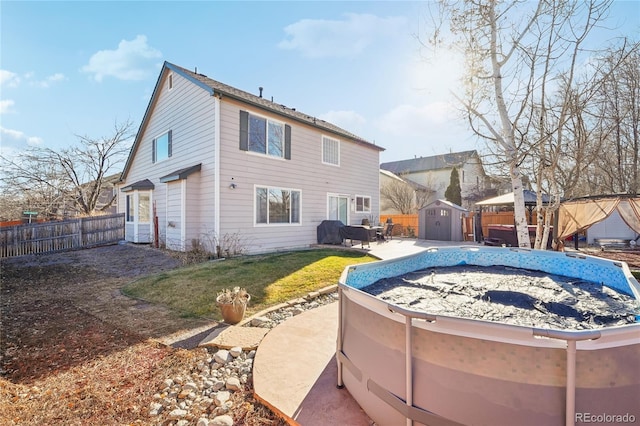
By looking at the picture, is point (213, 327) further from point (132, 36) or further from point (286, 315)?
point (132, 36)

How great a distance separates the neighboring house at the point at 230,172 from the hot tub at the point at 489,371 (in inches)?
314

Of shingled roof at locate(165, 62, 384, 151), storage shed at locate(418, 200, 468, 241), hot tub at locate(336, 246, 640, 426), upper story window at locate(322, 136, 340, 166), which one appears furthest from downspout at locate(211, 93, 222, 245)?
storage shed at locate(418, 200, 468, 241)

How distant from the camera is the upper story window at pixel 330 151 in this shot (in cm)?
1290

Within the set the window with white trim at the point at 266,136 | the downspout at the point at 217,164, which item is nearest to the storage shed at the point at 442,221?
the window with white trim at the point at 266,136

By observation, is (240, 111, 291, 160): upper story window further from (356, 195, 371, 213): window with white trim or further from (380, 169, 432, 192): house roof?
(380, 169, 432, 192): house roof

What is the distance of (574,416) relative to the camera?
57.3 inches

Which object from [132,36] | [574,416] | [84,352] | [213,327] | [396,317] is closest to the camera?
[574,416]

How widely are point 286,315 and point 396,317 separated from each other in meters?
3.11

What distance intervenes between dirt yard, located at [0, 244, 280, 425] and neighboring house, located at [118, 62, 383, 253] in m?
3.53

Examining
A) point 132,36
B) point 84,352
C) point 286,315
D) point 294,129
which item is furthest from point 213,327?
point 132,36

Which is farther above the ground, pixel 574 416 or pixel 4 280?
pixel 574 416

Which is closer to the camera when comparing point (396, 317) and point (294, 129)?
point (396, 317)

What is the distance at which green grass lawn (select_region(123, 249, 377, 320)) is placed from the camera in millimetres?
5188

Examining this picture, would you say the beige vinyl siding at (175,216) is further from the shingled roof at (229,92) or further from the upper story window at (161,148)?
the shingled roof at (229,92)
